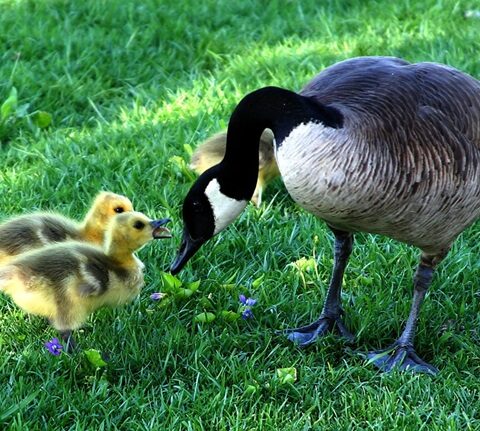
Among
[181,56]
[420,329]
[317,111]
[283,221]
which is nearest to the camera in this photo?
[317,111]

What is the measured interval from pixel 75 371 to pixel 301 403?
0.86 meters

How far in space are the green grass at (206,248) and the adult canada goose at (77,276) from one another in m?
0.15

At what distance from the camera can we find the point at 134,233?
12.5 ft

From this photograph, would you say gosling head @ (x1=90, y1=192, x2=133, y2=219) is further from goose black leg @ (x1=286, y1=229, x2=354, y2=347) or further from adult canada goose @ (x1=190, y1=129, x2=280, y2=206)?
goose black leg @ (x1=286, y1=229, x2=354, y2=347)

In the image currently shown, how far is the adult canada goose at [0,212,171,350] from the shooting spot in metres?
3.63

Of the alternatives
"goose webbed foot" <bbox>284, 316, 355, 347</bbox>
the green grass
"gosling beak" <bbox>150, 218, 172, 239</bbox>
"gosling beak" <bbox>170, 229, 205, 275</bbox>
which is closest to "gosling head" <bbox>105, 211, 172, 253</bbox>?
"gosling beak" <bbox>150, 218, 172, 239</bbox>

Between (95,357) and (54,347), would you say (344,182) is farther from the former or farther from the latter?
(54,347)

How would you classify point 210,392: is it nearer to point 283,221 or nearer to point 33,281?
point 33,281

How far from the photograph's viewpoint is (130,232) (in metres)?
3.80

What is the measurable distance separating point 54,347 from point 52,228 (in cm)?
66

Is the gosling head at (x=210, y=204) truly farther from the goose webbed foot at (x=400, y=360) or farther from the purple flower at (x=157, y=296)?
the goose webbed foot at (x=400, y=360)

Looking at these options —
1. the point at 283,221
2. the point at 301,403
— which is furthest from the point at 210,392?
the point at 283,221

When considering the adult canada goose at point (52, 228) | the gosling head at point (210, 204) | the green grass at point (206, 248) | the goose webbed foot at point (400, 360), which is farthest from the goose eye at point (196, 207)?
the goose webbed foot at point (400, 360)

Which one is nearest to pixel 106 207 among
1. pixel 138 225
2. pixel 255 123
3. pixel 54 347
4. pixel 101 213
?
pixel 101 213
